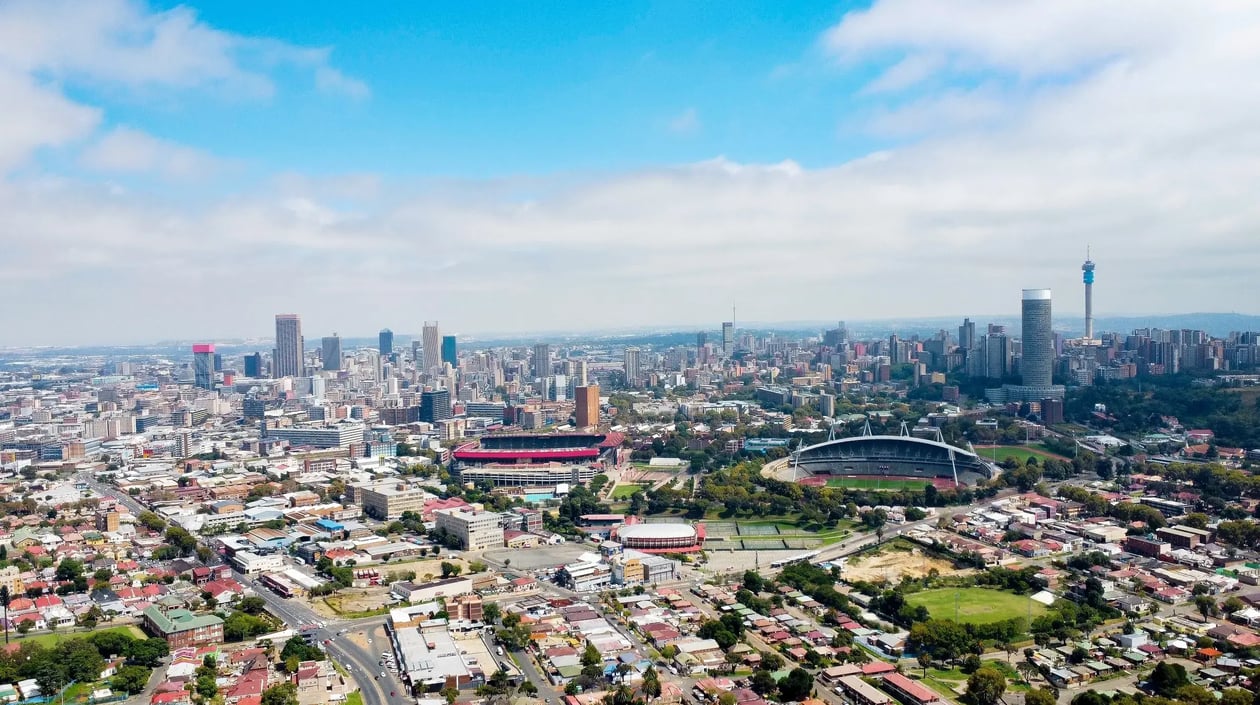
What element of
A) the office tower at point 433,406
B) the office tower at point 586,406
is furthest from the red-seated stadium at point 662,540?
the office tower at point 433,406

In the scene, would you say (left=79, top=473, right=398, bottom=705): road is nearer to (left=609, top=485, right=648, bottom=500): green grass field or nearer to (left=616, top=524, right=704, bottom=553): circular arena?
(left=616, top=524, right=704, bottom=553): circular arena

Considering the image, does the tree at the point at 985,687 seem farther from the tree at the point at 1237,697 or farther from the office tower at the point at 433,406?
the office tower at the point at 433,406

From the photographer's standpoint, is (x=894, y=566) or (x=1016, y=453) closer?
(x=894, y=566)

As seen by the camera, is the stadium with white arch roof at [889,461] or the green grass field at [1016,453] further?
the green grass field at [1016,453]

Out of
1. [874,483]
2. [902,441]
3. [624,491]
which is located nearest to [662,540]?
[624,491]

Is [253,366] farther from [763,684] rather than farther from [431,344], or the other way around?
[763,684]

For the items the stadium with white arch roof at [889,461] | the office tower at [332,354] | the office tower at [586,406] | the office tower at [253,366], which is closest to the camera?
the stadium with white arch roof at [889,461]

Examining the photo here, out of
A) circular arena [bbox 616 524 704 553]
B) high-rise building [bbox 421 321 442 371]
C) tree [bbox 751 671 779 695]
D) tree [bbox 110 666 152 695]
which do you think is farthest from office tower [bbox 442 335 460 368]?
tree [bbox 751 671 779 695]

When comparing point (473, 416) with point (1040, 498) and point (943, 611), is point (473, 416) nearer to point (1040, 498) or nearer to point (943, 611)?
point (1040, 498)
